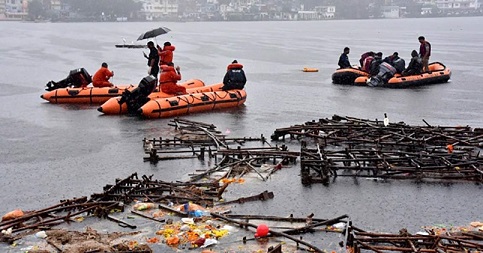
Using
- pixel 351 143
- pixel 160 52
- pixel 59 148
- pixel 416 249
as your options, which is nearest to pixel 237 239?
pixel 416 249

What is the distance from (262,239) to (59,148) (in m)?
9.79

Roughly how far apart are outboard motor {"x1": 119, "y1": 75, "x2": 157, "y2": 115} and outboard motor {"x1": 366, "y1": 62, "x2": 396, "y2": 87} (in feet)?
44.3

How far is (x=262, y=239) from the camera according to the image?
10359 millimetres

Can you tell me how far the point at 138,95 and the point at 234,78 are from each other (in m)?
4.27

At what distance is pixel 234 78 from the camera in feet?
81.3

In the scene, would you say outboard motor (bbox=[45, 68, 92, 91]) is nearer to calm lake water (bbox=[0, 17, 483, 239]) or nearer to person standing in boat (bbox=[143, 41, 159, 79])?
calm lake water (bbox=[0, 17, 483, 239])

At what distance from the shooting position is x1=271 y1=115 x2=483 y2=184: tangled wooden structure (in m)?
14.0

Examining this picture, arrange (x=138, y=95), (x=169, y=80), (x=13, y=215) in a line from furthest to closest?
(x=169, y=80) < (x=138, y=95) < (x=13, y=215)

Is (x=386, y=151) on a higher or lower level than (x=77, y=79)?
lower

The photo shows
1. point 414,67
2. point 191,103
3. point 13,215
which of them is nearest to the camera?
point 13,215

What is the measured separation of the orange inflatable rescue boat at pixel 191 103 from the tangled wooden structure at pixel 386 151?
523 cm

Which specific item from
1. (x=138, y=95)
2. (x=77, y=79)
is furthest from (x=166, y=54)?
(x=77, y=79)

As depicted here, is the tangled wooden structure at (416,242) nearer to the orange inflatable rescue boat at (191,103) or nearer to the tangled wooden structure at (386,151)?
the tangled wooden structure at (386,151)

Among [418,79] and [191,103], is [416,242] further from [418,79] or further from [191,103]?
[418,79]
